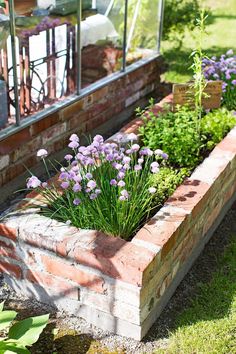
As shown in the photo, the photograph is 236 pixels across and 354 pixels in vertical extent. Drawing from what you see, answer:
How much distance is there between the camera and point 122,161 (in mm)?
3475

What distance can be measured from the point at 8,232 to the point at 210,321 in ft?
3.98

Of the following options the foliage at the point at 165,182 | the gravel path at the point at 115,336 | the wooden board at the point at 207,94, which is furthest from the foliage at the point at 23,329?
the wooden board at the point at 207,94

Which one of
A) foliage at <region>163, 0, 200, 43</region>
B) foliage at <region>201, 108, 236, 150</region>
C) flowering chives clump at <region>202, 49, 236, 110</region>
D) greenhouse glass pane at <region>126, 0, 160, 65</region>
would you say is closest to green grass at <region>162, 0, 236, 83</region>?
foliage at <region>163, 0, 200, 43</region>

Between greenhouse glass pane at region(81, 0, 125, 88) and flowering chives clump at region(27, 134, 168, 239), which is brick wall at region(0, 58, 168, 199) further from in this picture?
flowering chives clump at region(27, 134, 168, 239)

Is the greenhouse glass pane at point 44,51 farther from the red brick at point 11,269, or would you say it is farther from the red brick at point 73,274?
the red brick at point 73,274

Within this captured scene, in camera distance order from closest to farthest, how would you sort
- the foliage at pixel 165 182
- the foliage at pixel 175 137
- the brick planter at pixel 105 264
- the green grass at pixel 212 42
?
the brick planter at pixel 105 264 < the foliage at pixel 165 182 < the foliage at pixel 175 137 < the green grass at pixel 212 42

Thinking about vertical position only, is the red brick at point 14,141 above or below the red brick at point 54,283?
above

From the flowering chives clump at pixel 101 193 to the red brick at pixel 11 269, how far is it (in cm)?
36

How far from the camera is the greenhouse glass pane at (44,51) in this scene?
165 inches

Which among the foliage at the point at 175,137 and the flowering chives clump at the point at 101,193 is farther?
the foliage at the point at 175,137

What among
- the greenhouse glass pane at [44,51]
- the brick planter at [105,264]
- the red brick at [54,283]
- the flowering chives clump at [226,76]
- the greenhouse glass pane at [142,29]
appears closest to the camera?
the brick planter at [105,264]

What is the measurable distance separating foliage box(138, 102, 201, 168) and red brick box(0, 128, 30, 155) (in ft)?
2.81

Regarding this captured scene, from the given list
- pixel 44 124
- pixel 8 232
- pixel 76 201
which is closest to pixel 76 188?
pixel 76 201

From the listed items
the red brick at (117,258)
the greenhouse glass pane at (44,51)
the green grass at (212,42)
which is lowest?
the green grass at (212,42)
